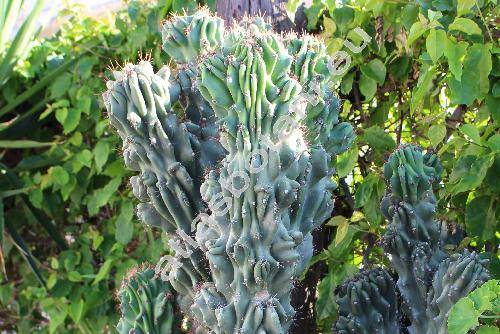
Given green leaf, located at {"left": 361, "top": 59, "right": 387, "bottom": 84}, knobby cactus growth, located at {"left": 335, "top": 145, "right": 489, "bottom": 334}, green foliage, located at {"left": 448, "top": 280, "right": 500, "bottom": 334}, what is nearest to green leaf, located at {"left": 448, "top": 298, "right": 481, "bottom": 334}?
green foliage, located at {"left": 448, "top": 280, "right": 500, "bottom": 334}

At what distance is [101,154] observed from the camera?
12.8 feet

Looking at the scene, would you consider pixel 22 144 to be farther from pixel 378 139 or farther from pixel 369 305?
pixel 369 305

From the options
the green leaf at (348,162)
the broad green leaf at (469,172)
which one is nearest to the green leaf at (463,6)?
the broad green leaf at (469,172)

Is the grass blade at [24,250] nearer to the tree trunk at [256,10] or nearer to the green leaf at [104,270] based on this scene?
the green leaf at [104,270]

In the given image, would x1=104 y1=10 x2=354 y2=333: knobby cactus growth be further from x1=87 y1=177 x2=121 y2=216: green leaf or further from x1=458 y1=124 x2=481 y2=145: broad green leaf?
x1=87 y1=177 x2=121 y2=216: green leaf

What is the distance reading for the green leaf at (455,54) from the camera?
237 centimetres

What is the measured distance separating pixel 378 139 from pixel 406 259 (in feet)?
2.46

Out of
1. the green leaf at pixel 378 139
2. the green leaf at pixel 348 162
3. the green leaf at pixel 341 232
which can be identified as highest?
the green leaf at pixel 378 139

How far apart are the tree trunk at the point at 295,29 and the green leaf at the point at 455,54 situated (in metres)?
0.76

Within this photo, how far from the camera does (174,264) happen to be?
2150 mm

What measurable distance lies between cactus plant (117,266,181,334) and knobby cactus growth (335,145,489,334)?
1.62ft

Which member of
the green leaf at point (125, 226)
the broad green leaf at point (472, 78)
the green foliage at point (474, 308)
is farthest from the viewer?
the green leaf at point (125, 226)

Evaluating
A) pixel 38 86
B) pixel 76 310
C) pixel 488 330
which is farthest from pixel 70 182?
pixel 488 330

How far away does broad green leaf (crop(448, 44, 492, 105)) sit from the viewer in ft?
7.99
